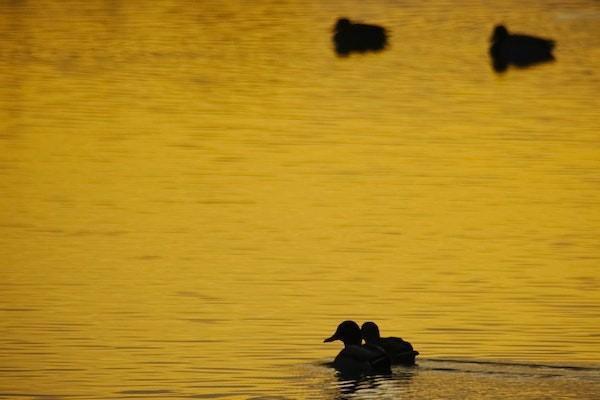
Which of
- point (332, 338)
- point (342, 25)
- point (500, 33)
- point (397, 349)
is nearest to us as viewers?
point (397, 349)

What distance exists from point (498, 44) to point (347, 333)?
130ft

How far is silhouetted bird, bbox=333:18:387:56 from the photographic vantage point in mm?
60438

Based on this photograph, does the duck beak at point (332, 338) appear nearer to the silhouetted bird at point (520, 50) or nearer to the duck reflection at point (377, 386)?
the duck reflection at point (377, 386)

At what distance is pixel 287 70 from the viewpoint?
178 ft

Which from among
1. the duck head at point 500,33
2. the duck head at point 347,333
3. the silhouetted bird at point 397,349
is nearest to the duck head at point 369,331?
the duck head at point 347,333

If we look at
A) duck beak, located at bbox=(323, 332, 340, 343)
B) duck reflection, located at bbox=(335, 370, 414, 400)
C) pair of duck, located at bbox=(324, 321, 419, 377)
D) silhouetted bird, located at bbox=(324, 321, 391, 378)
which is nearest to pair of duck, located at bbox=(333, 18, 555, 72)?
duck beak, located at bbox=(323, 332, 340, 343)

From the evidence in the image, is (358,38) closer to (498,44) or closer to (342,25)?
(342,25)

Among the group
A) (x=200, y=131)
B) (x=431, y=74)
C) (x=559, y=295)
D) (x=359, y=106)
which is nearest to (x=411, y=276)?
(x=559, y=295)

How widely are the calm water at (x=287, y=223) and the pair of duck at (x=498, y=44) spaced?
1116 mm

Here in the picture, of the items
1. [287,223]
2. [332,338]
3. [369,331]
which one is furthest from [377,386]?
[287,223]

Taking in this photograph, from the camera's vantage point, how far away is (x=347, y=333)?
66.7 feet

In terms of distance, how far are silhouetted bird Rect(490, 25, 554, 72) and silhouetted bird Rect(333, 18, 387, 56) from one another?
12.2 ft

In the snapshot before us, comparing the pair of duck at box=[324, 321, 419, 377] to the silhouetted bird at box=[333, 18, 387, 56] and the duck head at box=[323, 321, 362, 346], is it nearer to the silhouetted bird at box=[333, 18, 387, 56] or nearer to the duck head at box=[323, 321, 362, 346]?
the duck head at box=[323, 321, 362, 346]

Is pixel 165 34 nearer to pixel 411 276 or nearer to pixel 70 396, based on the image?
pixel 411 276
